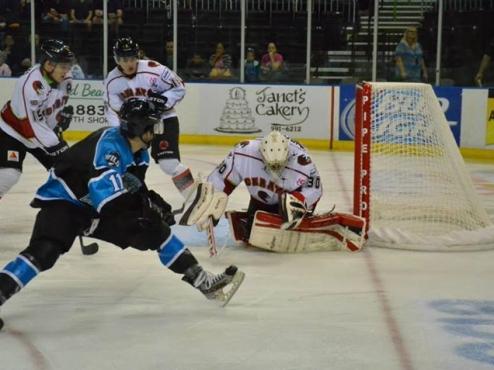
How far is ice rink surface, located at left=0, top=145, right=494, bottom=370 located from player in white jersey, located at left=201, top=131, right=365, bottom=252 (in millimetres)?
82

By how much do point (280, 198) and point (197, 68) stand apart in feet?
22.2

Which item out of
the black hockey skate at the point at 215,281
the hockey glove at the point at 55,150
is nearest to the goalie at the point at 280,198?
the hockey glove at the point at 55,150

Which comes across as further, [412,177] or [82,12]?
[82,12]

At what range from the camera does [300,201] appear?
15.5 ft

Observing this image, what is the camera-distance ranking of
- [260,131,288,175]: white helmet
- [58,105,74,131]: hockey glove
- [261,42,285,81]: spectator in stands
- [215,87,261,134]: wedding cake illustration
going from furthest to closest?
[261,42,285,81]: spectator in stands → [215,87,261,134]: wedding cake illustration → [58,105,74,131]: hockey glove → [260,131,288,175]: white helmet

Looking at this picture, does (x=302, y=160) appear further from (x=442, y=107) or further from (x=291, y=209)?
(x=442, y=107)

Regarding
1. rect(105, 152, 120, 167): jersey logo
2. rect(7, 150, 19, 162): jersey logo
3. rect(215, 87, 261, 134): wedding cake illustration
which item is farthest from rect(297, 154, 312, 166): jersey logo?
rect(215, 87, 261, 134): wedding cake illustration

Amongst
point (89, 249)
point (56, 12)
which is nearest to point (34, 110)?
point (89, 249)

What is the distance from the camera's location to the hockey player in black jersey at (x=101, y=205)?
10.7ft

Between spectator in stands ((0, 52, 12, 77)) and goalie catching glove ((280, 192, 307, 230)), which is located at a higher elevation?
spectator in stands ((0, 52, 12, 77))

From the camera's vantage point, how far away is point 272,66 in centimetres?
1108

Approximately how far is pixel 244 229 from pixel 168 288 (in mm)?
971

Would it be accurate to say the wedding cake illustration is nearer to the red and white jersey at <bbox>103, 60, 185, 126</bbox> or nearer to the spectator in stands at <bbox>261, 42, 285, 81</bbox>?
the spectator in stands at <bbox>261, 42, 285, 81</bbox>

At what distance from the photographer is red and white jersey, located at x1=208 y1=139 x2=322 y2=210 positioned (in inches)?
192
